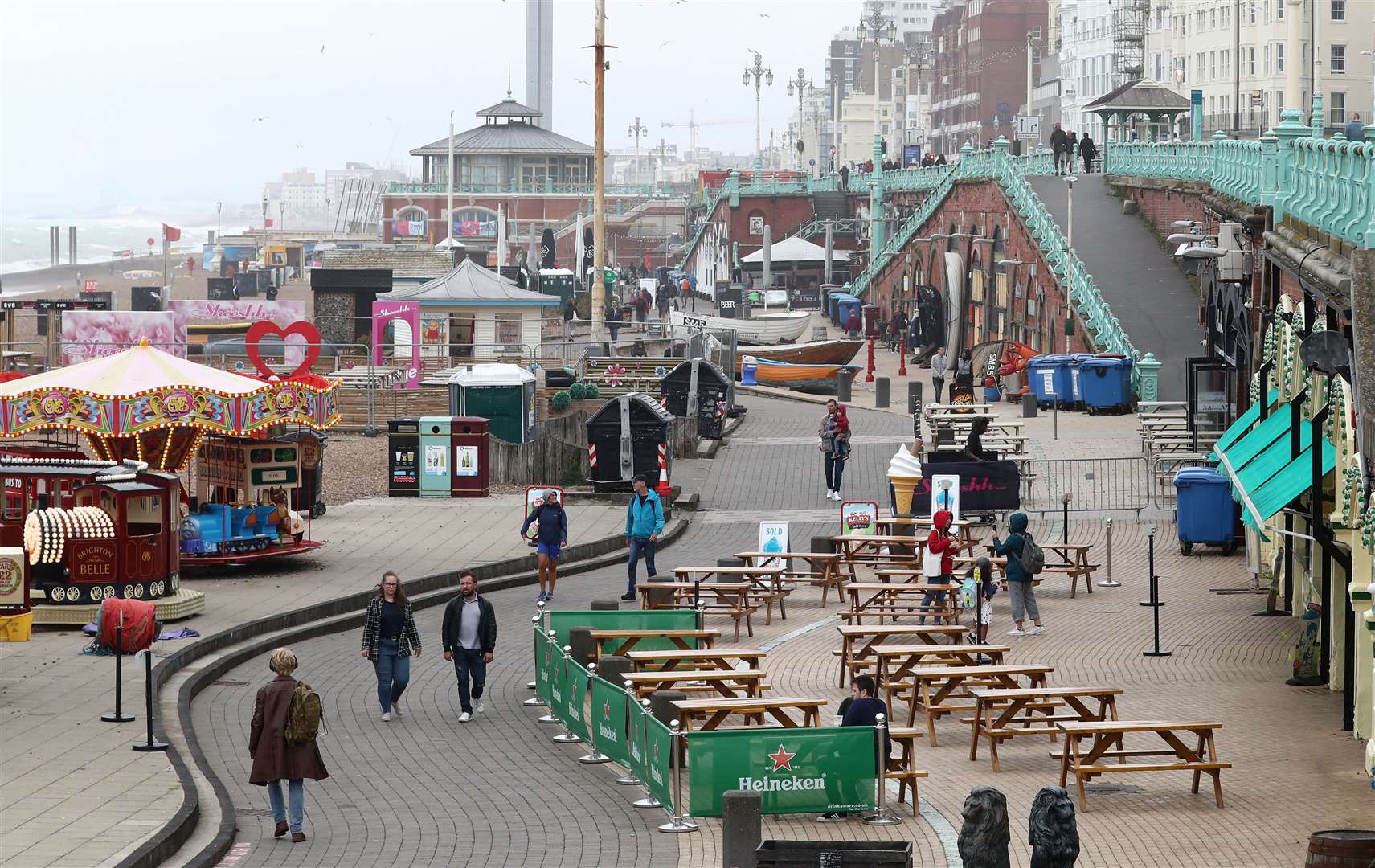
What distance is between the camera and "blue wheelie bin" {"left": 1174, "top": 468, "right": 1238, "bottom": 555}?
24.5 metres

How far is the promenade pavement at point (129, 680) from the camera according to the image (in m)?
12.4

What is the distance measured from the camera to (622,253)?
5197 inches

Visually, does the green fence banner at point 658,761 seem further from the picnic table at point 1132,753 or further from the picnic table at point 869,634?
the picnic table at point 869,634

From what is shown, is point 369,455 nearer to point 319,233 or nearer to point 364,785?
point 364,785

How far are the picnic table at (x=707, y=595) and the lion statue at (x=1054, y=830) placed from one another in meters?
11.6

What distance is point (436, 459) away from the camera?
3080 centimetres

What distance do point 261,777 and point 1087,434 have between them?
24649 millimetres

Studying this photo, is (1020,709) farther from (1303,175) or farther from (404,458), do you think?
(404,458)

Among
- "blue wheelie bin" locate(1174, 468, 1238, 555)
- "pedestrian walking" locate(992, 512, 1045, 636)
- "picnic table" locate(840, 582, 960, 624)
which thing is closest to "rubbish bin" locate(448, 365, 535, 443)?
"blue wheelie bin" locate(1174, 468, 1238, 555)

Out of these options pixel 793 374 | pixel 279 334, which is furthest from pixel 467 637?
pixel 793 374

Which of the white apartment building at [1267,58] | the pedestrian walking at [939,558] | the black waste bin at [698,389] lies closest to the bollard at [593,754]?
the pedestrian walking at [939,558]

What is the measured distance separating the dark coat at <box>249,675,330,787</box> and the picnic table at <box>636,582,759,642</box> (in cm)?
747

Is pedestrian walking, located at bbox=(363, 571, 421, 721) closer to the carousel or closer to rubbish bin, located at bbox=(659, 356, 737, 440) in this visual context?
the carousel

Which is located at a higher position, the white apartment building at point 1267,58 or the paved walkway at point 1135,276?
the white apartment building at point 1267,58
